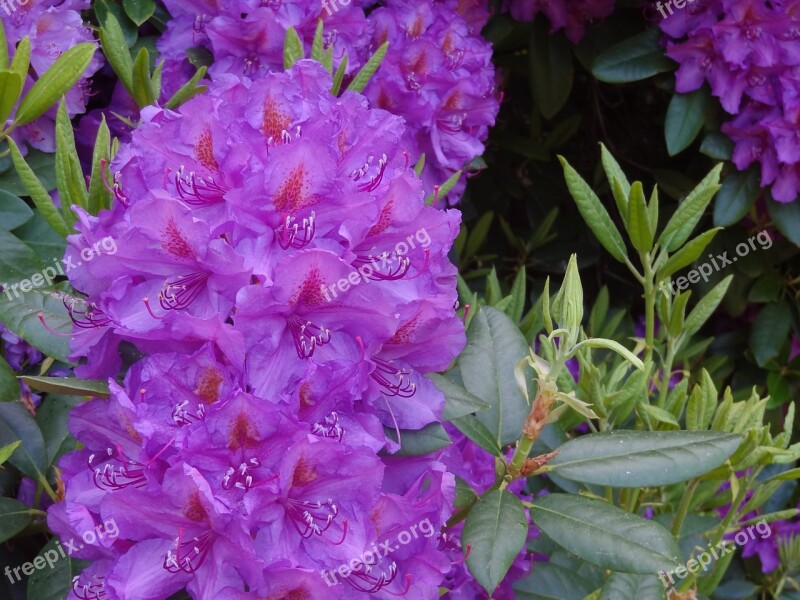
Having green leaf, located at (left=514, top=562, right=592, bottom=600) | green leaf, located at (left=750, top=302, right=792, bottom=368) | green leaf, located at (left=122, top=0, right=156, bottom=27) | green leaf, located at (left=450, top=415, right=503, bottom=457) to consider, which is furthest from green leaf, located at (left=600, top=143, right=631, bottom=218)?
green leaf, located at (left=750, top=302, right=792, bottom=368)

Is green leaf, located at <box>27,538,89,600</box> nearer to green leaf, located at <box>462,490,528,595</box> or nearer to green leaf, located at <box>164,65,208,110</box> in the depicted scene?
green leaf, located at <box>462,490,528,595</box>

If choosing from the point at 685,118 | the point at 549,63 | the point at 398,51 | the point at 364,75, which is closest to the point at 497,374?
the point at 364,75

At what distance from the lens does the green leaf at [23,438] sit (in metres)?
1.03

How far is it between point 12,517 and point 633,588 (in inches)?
28.3

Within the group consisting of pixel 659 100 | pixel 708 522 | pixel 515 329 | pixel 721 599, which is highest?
pixel 515 329

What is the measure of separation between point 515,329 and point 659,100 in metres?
1.51

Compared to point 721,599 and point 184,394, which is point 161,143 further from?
point 721,599

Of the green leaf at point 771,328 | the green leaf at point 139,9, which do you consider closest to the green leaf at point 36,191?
the green leaf at point 139,9

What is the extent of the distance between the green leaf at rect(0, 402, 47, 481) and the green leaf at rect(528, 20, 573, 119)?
1.30m

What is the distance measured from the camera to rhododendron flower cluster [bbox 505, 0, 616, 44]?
1.83 metres

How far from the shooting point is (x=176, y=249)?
29.8 inches

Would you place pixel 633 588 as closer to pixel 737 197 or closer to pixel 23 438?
pixel 23 438

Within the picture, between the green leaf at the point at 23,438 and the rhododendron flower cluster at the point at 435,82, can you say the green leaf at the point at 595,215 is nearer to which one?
the rhododendron flower cluster at the point at 435,82

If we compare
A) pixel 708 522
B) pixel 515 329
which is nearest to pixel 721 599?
pixel 708 522
